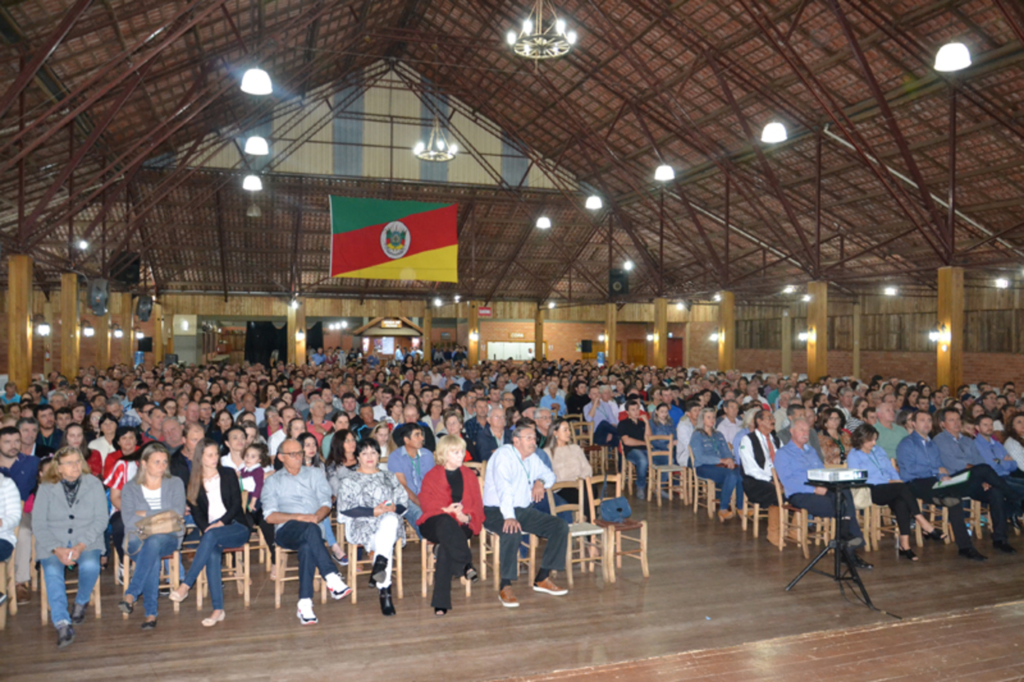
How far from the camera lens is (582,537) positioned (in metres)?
5.76

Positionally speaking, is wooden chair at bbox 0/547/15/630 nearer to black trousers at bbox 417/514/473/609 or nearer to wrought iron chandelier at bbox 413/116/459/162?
black trousers at bbox 417/514/473/609

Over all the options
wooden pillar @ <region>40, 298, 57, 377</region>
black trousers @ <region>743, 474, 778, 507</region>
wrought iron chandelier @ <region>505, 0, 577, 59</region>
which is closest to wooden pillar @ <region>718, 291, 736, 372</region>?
wrought iron chandelier @ <region>505, 0, 577, 59</region>

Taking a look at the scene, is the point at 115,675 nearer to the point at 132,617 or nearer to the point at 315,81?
the point at 132,617

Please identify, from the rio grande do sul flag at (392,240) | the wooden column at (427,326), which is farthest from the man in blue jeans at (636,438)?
the wooden column at (427,326)

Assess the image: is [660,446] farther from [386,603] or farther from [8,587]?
[8,587]

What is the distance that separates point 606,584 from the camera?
5.54 m

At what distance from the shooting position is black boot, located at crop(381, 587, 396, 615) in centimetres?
486

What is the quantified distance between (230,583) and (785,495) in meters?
4.85

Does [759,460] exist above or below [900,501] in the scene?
above

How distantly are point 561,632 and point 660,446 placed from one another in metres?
4.80

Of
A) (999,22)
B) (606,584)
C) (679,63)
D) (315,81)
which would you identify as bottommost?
(606,584)

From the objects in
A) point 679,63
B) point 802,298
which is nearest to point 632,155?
point 679,63

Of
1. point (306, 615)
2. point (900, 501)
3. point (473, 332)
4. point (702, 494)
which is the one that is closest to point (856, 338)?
point (473, 332)

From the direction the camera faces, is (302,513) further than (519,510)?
No
